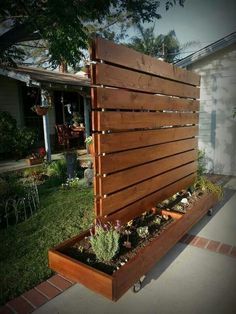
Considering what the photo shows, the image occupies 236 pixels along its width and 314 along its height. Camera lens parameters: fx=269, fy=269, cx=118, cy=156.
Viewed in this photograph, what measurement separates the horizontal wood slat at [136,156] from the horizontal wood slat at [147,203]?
0.52 meters

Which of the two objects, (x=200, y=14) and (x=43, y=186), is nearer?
(x=200, y=14)

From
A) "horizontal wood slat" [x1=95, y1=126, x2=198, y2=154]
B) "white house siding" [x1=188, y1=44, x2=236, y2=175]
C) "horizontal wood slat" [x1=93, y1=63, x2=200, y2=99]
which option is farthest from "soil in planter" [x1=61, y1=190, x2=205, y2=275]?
"white house siding" [x1=188, y1=44, x2=236, y2=175]

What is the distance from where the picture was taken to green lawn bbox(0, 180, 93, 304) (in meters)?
2.72

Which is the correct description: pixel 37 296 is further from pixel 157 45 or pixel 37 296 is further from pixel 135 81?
pixel 157 45

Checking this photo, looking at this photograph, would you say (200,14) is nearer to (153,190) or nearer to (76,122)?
(153,190)

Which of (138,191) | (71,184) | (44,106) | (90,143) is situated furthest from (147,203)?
(44,106)

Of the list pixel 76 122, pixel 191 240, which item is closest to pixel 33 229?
pixel 191 240

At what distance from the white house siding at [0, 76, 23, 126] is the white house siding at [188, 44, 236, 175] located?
20.6 feet

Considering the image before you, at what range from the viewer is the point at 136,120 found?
3.25 metres

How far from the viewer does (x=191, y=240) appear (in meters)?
3.58

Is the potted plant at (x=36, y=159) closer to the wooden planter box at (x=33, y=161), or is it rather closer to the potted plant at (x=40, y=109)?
the wooden planter box at (x=33, y=161)

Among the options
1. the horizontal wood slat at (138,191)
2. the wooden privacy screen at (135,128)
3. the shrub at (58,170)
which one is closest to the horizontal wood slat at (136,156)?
the wooden privacy screen at (135,128)

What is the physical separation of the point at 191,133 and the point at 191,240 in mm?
2039

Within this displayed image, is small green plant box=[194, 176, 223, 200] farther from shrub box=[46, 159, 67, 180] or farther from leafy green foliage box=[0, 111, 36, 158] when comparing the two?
leafy green foliage box=[0, 111, 36, 158]
